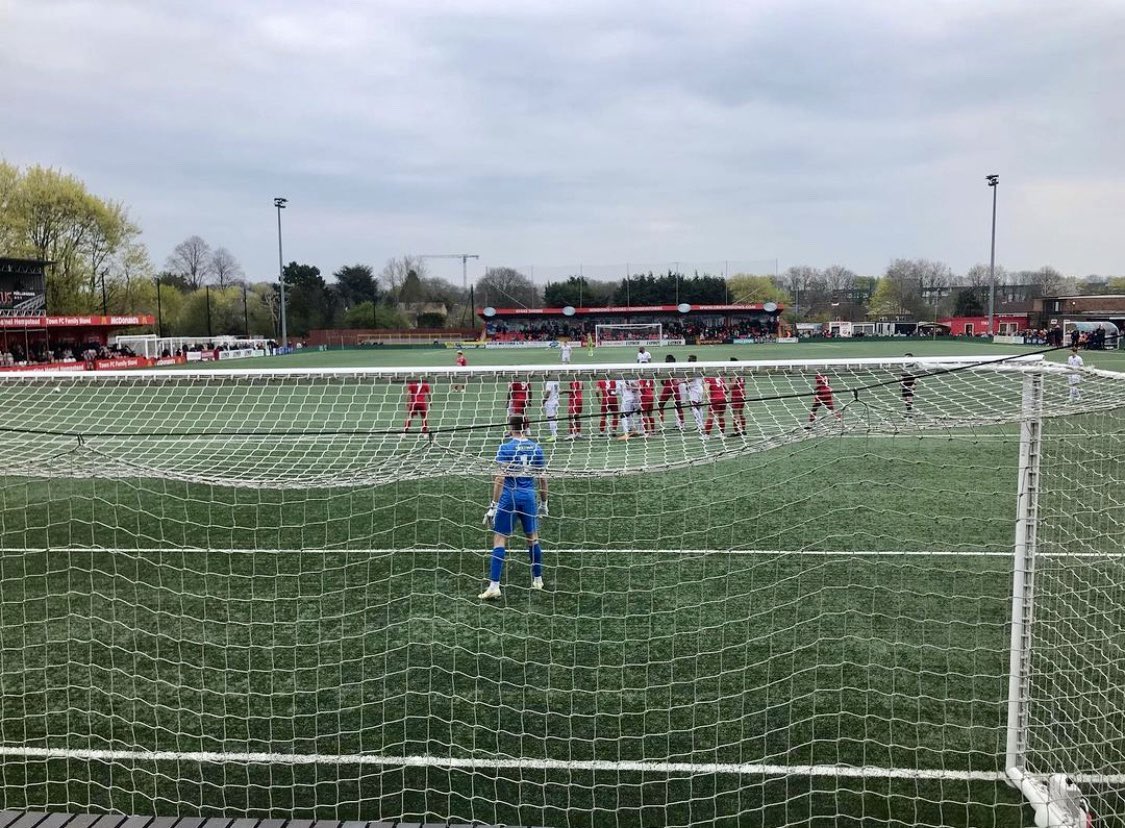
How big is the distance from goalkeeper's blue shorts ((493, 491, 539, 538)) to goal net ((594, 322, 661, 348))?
57614mm

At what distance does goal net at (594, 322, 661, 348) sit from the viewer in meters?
64.9

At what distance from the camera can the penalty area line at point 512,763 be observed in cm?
451

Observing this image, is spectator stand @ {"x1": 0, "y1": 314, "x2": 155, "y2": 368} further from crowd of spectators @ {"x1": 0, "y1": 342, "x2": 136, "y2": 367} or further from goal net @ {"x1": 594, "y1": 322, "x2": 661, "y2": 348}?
goal net @ {"x1": 594, "y1": 322, "x2": 661, "y2": 348}

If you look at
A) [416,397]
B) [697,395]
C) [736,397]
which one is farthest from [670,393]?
[416,397]

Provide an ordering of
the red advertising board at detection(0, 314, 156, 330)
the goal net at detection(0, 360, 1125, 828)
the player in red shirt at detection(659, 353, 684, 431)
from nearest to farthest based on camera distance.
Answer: the goal net at detection(0, 360, 1125, 828) < the player in red shirt at detection(659, 353, 684, 431) < the red advertising board at detection(0, 314, 156, 330)

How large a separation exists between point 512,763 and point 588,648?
1551 mm

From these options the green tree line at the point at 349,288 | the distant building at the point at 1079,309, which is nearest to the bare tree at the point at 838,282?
the green tree line at the point at 349,288

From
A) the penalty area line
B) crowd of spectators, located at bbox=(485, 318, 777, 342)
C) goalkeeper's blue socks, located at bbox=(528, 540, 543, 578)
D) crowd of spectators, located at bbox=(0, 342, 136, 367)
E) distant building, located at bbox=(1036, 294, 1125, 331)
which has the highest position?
distant building, located at bbox=(1036, 294, 1125, 331)

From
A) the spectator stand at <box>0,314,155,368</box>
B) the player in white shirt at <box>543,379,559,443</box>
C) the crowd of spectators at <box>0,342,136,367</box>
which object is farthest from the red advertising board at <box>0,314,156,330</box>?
the player in white shirt at <box>543,379,559,443</box>

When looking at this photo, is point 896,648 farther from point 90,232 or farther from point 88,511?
point 90,232

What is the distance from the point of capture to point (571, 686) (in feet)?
18.4

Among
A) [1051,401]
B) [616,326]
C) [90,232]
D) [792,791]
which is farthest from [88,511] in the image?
[616,326]

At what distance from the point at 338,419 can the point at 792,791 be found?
15.7 m

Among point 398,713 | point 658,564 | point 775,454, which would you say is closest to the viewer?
point 398,713
